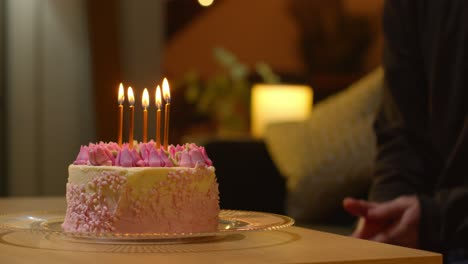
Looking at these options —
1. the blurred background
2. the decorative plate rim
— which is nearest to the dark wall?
the blurred background

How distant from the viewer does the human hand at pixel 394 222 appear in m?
1.57

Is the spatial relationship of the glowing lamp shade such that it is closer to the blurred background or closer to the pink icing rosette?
the blurred background

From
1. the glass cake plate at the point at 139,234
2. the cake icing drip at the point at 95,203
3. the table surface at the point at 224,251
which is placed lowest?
the table surface at the point at 224,251

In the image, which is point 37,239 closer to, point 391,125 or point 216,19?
point 391,125

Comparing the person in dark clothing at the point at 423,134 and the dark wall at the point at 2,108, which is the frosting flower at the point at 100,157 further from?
the dark wall at the point at 2,108

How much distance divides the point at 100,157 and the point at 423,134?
873 mm

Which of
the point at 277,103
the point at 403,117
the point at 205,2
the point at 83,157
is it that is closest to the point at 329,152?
the point at 277,103

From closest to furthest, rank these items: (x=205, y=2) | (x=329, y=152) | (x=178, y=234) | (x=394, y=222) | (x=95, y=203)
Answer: (x=178, y=234) < (x=95, y=203) < (x=394, y=222) < (x=329, y=152) < (x=205, y=2)

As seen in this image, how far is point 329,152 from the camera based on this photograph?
9.52 ft

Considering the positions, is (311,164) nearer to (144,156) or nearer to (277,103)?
(277,103)

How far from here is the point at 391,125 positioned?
1.78m

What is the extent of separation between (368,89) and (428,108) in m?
1.21

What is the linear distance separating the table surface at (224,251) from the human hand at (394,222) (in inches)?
19.7

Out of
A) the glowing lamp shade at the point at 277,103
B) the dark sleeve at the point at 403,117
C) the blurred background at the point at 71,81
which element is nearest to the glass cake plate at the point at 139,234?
the dark sleeve at the point at 403,117
